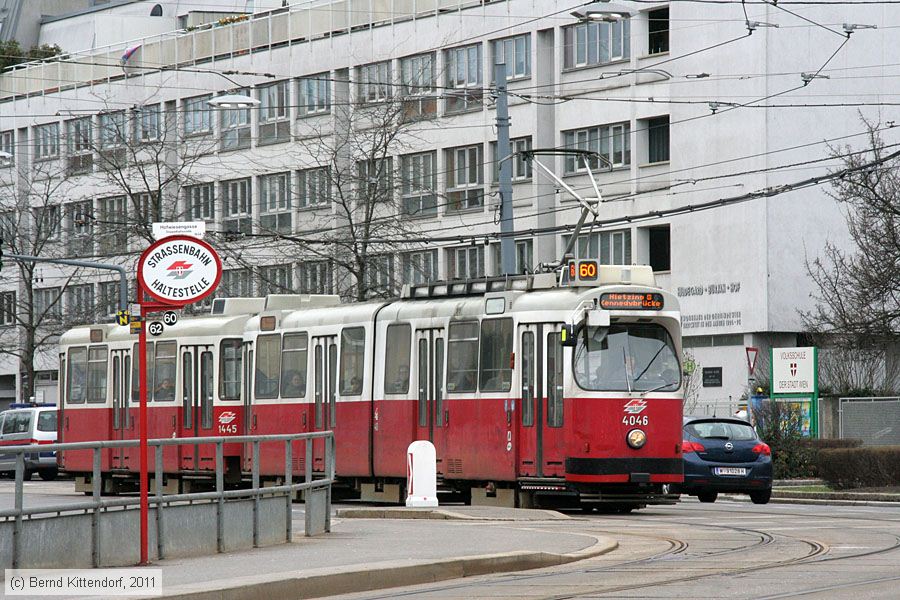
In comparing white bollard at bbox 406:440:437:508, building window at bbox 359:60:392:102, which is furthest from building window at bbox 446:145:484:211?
white bollard at bbox 406:440:437:508

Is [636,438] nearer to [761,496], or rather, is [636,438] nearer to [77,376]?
[761,496]

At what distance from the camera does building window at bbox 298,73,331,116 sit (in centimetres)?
6525

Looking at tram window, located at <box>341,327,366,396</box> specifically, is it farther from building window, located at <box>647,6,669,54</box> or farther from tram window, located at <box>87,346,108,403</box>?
building window, located at <box>647,6,669,54</box>

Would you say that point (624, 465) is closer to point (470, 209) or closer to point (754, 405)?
point (754, 405)

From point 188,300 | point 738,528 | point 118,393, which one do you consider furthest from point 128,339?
point 188,300

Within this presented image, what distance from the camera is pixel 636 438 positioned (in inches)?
957

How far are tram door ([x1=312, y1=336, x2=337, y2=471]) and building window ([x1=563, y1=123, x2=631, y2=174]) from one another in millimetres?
29377

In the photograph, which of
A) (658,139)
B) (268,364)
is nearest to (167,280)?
(268,364)

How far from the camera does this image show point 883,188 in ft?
131

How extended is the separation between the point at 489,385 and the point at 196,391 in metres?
9.27

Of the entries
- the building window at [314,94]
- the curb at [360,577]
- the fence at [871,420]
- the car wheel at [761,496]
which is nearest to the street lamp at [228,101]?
the car wheel at [761,496]

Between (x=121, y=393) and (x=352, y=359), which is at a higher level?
(x=352, y=359)

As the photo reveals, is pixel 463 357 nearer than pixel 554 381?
No

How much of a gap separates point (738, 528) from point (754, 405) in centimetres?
1997
